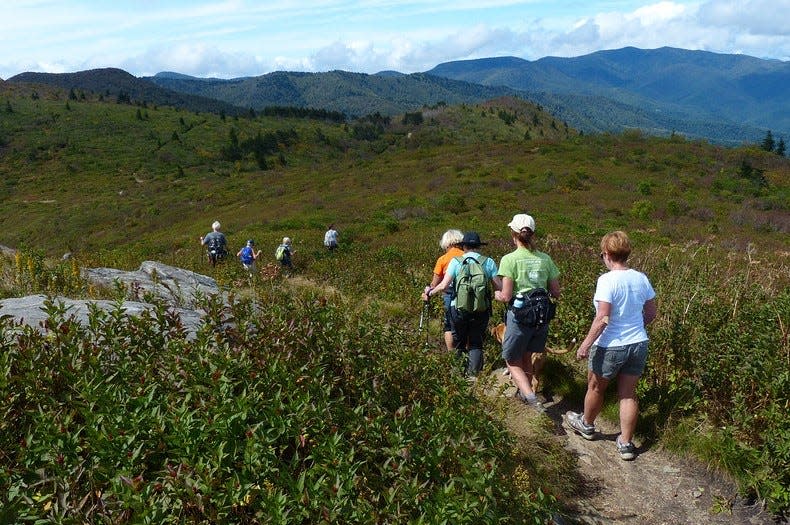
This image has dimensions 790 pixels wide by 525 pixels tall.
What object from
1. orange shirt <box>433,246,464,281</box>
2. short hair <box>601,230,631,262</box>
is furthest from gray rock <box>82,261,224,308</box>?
short hair <box>601,230,631,262</box>

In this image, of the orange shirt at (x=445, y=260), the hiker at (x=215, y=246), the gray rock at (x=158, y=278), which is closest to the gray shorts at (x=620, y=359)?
the orange shirt at (x=445, y=260)

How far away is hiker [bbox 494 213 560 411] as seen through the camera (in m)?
4.96

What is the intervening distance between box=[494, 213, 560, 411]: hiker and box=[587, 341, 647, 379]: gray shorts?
2.04 feet

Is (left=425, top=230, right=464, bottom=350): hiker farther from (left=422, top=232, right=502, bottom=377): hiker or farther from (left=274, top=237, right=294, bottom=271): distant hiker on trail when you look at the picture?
(left=274, top=237, right=294, bottom=271): distant hiker on trail

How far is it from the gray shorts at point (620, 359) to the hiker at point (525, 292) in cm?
62

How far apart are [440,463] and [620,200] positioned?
29.4 m

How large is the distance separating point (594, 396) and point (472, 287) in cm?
148

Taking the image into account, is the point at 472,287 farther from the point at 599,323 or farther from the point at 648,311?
the point at 648,311

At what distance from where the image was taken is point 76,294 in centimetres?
578

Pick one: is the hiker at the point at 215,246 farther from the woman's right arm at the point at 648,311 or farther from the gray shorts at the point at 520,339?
the woman's right arm at the point at 648,311

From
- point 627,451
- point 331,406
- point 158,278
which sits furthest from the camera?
point 158,278

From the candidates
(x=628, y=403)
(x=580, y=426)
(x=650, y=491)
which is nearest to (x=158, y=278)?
(x=580, y=426)

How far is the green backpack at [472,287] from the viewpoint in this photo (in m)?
5.26

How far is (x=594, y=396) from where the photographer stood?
186 inches
